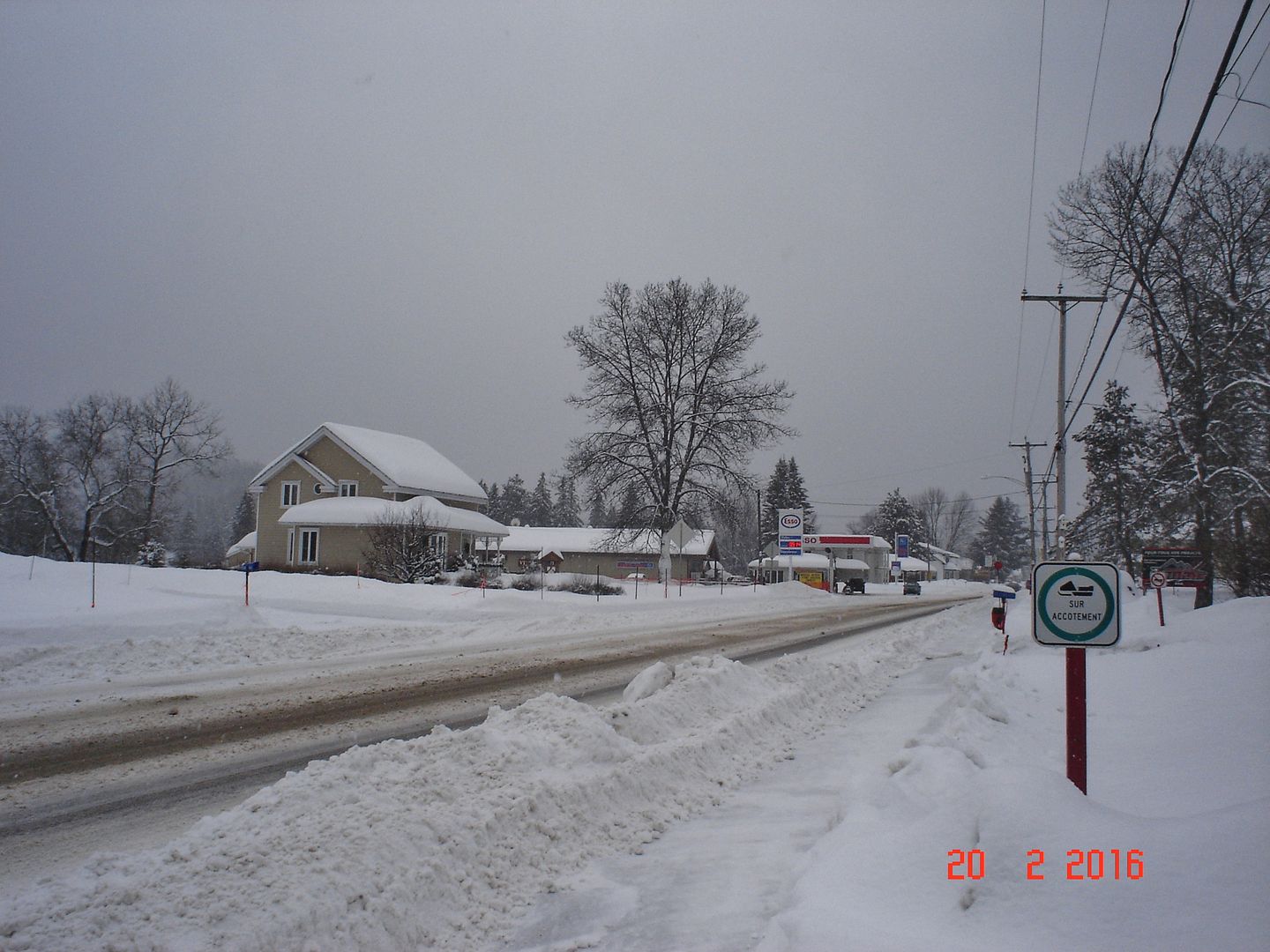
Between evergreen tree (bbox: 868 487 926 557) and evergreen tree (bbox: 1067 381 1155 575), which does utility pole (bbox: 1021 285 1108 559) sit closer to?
evergreen tree (bbox: 1067 381 1155 575)

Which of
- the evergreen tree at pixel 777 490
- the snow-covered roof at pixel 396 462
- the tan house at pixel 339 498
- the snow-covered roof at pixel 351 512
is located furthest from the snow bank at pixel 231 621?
the evergreen tree at pixel 777 490

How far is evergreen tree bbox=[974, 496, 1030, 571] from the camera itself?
4486 inches

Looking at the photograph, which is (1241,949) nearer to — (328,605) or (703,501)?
(328,605)

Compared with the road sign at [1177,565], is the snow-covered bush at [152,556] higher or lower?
lower

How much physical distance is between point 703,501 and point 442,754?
3097cm

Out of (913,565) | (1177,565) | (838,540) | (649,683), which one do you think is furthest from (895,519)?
(649,683)

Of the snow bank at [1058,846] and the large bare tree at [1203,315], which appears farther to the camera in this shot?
the large bare tree at [1203,315]

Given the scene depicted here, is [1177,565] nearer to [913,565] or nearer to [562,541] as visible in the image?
[562,541]

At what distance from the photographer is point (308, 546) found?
40281 mm
